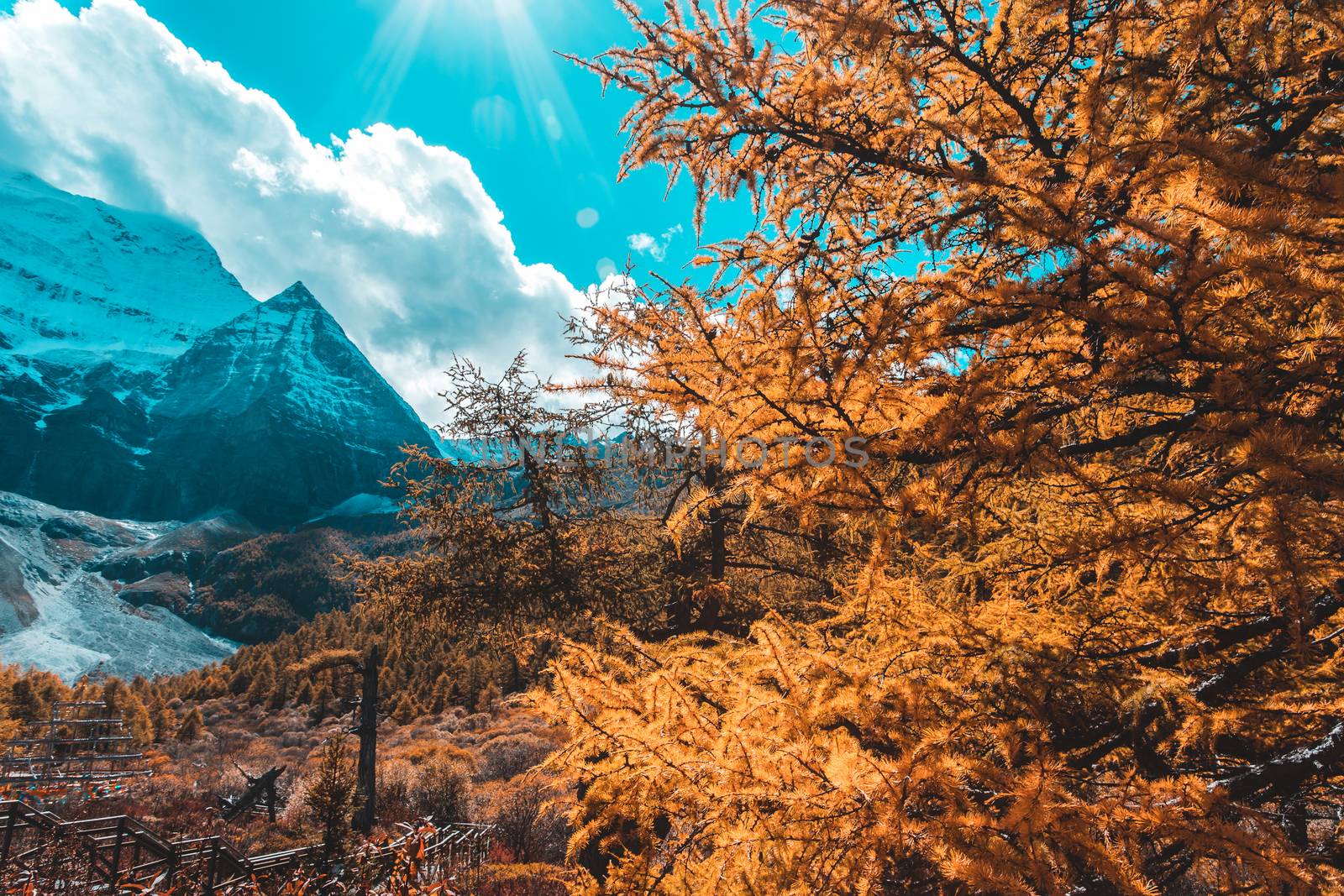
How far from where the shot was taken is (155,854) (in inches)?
379

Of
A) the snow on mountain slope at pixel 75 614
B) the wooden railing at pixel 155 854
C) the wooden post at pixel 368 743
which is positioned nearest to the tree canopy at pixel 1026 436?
the wooden railing at pixel 155 854

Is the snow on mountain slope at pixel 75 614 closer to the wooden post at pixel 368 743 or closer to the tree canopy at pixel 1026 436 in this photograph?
the wooden post at pixel 368 743

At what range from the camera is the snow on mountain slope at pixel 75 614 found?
74.1 meters

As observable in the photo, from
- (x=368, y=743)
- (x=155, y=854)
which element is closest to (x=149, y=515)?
(x=155, y=854)

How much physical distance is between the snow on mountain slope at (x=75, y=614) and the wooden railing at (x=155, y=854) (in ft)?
219

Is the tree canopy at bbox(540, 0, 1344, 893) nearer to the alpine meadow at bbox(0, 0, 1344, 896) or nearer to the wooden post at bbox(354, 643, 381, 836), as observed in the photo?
the alpine meadow at bbox(0, 0, 1344, 896)

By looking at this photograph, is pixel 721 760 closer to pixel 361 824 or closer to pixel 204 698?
pixel 361 824

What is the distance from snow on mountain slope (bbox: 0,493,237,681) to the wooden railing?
66.8 m

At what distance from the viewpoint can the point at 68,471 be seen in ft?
527

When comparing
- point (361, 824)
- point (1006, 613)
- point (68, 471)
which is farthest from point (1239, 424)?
point (68, 471)

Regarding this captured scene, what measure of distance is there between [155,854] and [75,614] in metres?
115

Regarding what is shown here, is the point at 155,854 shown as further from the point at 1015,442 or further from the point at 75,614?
the point at 75,614

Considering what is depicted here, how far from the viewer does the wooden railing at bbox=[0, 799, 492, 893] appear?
291 inches

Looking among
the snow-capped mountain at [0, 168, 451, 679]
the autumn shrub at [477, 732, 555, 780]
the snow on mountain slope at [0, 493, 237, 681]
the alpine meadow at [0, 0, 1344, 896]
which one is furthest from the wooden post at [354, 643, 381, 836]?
the snow-capped mountain at [0, 168, 451, 679]
